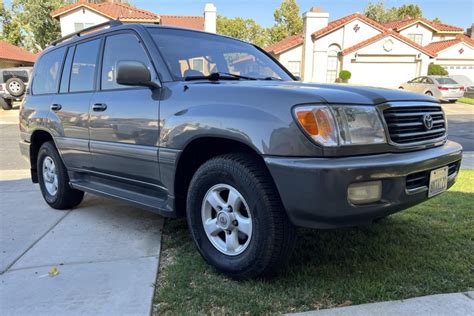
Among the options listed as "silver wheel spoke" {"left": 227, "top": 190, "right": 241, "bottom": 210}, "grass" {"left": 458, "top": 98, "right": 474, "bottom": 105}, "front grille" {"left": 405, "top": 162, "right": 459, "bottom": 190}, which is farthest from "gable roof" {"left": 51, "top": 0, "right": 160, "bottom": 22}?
"front grille" {"left": 405, "top": 162, "right": 459, "bottom": 190}

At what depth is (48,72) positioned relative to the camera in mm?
4754

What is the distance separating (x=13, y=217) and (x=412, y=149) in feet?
13.6

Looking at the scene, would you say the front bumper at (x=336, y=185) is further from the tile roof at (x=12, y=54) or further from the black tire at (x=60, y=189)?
the tile roof at (x=12, y=54)

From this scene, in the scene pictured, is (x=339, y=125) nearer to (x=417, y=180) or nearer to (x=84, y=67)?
(x=417, y=180)

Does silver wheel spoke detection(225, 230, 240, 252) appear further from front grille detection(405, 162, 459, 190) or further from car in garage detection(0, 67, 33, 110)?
car in garage detection(0, 67, 33, 110)

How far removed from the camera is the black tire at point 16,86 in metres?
18.8

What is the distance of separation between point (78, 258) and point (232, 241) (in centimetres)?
140

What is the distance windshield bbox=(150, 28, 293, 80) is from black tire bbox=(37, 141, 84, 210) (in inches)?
79.2

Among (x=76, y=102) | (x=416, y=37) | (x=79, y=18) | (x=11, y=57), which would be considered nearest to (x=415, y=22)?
(x=416, y=37)

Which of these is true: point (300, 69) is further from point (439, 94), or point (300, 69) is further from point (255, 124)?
point (255, 124)

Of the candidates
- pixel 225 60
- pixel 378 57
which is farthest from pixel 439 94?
pixel 225 60

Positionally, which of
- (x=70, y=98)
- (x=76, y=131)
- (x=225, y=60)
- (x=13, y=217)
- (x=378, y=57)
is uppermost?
(x=378, y=57)

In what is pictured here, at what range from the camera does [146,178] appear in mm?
3309

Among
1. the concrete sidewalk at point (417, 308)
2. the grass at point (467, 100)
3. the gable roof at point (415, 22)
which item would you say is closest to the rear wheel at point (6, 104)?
the concrete sidewalk at point (417, 308)
